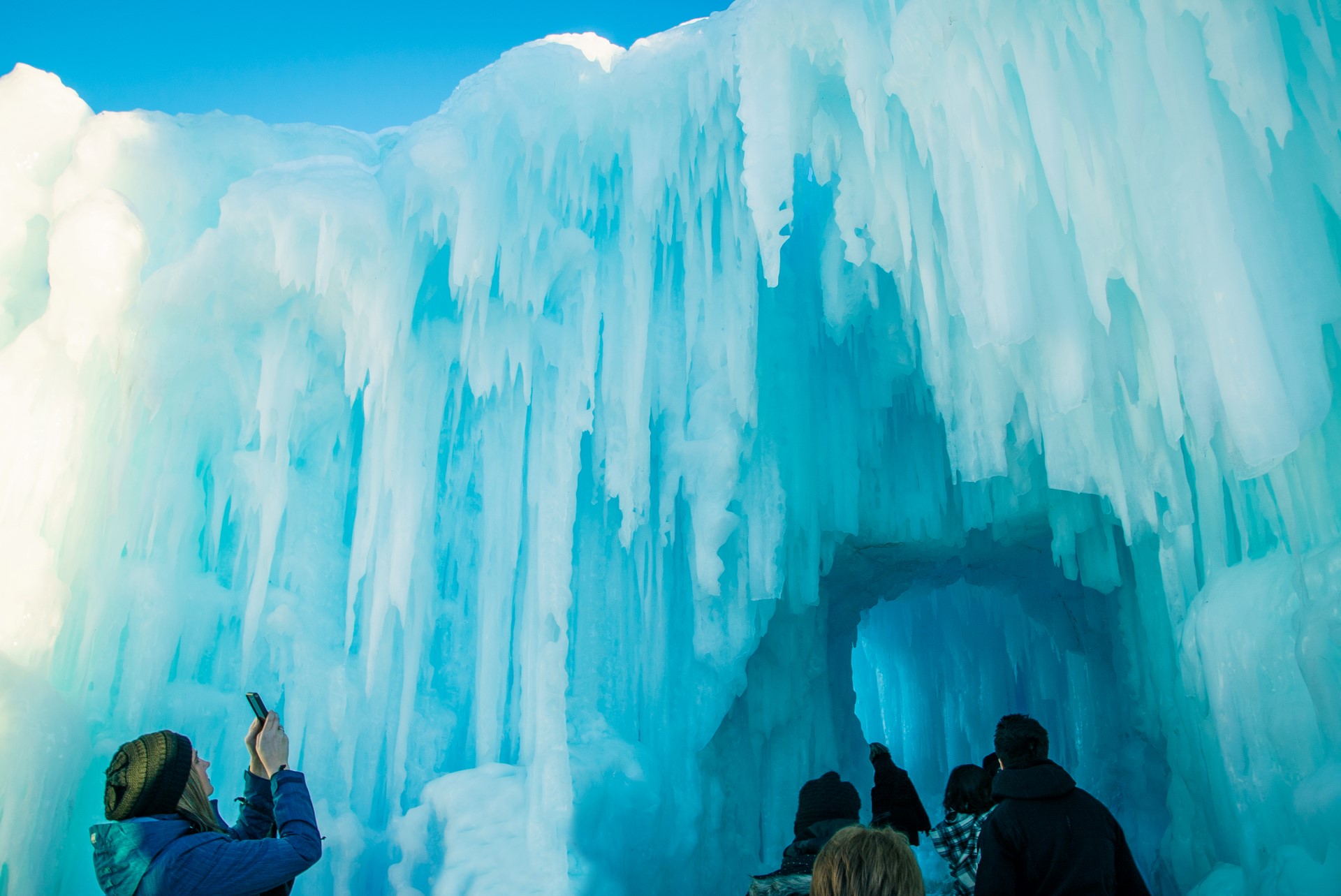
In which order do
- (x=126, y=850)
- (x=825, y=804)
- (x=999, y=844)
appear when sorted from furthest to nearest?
(x=825, y=804) → (x=999, y=844) → (x=126, y=850)

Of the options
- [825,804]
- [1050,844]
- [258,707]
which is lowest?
[1050,844]

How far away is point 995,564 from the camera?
1109 cm

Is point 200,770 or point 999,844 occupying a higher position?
point 200,770

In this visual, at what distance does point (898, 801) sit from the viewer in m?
5.73

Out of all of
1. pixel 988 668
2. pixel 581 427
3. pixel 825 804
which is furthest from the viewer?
pixel 988 668

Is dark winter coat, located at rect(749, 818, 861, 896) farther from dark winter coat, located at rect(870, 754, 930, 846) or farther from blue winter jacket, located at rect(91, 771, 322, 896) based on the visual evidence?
dark winter coat, located at rect(870, 754, 930, 846)

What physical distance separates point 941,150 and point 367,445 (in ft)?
17.0

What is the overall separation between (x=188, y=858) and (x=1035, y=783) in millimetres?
2090

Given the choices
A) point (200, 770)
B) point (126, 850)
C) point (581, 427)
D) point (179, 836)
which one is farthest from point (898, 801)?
point (126, 850)

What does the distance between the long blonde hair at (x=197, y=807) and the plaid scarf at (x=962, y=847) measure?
98.5 inches

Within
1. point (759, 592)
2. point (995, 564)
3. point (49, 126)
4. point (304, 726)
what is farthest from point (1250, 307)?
point (49, 126)

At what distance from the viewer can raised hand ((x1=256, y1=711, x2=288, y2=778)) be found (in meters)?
2.25

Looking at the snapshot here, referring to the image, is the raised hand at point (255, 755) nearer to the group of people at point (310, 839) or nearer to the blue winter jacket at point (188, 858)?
the group of people at point (310, 839)

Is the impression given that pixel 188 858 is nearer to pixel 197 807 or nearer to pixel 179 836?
pixel 179 836
